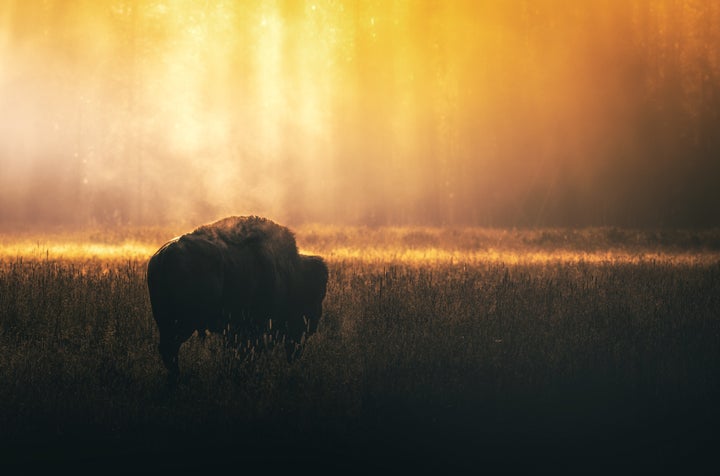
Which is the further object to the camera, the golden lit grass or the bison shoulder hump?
the golden lit grass

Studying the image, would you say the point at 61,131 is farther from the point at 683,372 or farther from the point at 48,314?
the point at 683,372

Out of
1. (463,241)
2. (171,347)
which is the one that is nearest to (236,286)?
(171,347)

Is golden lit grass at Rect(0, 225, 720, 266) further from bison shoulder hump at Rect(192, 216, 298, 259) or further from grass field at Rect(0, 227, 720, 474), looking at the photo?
bison shoulder hump at Rect(192, 216, 298, 259)

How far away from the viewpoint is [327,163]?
41.5 m

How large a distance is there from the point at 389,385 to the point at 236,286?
1.76 meters

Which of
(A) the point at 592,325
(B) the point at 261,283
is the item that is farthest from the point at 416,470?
(A) the point at 592,325

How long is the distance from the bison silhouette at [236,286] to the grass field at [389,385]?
0.29 meters

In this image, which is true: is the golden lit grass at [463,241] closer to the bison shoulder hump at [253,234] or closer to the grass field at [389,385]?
the grass field at [389,385]

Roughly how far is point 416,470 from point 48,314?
590cm

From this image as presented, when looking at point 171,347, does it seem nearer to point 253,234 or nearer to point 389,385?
point 253,234

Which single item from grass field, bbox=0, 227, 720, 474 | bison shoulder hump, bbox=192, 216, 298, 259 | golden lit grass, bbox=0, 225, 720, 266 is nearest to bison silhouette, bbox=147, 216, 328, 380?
bison shoulder hump, bbox=192, 216, 298, 259

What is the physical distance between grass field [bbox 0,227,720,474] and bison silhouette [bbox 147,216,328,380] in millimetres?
293

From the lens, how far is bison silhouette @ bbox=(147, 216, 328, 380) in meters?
6.53

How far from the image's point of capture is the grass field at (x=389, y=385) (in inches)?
226
